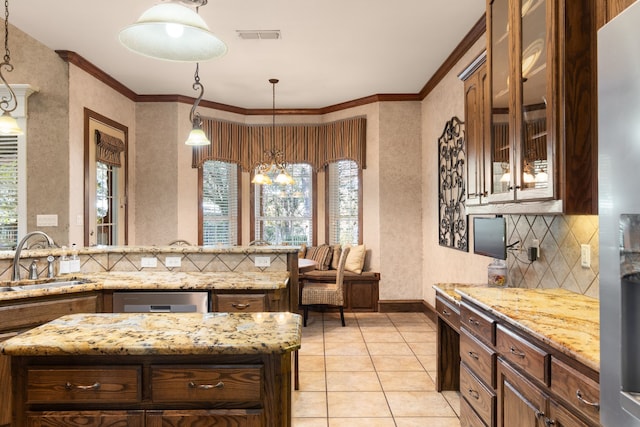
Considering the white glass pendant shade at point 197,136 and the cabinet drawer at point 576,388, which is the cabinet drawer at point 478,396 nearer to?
the cabinet drawer at point 576,388

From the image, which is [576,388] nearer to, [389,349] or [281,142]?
[389,349]

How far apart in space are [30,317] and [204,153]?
12.9 ft

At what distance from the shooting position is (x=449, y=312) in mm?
3055

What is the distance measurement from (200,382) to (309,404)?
1.86 meters

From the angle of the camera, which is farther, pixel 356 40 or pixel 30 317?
pixel 356 40

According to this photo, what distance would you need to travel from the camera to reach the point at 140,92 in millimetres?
5961

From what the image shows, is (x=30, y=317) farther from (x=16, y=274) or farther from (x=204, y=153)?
(x=204, y=153)

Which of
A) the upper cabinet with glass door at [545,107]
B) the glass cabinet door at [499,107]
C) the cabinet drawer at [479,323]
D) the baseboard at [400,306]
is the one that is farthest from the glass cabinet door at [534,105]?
the baseboard at [400,306]

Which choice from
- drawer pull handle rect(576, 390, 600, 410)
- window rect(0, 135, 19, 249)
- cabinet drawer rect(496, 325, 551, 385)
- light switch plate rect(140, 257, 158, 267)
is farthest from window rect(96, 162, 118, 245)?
drawer pull handle rect(576, 390, 600, 410)

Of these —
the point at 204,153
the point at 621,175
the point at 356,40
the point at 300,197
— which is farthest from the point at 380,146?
the point at 621,175

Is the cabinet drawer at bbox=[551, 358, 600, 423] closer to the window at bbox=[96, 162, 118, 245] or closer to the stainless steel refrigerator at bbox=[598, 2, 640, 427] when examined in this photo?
the stainless steel refrigerator at bbox=[598, 2, 640, 427]

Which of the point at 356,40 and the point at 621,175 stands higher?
the point at 356,40

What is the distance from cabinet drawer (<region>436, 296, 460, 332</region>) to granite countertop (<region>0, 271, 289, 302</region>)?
1149 mm

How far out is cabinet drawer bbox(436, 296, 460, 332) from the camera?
2902 millimetres
